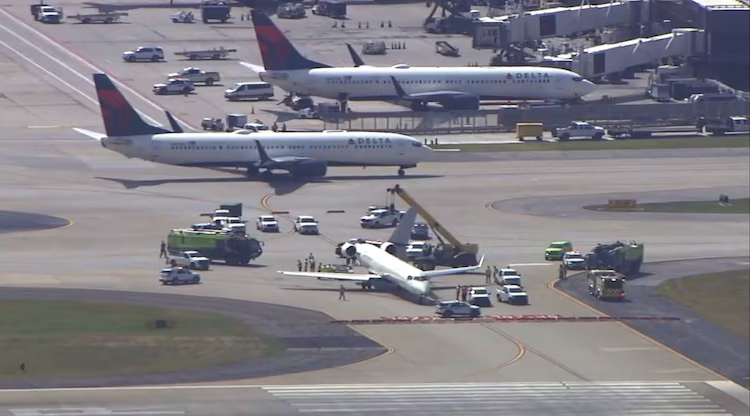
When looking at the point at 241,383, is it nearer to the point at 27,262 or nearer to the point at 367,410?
the point at 367,410

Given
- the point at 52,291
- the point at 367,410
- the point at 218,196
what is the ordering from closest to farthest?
the point at 367,410, the point at 52,291, the point at 218,196

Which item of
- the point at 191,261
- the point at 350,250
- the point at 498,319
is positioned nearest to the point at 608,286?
the point at 498,319

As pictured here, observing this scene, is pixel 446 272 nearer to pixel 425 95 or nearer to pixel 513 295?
pixel 513 295

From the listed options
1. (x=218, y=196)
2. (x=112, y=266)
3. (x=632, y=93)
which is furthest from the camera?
(x=632, y=93)

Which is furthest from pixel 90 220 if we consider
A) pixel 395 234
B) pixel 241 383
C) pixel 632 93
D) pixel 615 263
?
pixel 632 93

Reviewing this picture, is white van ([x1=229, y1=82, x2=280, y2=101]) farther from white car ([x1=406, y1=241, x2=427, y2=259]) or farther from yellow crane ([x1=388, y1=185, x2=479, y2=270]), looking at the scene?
white car ([x1=406, y1=241, x2=427, y2=259])

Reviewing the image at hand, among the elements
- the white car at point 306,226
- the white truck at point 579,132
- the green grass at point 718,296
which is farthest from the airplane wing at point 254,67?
the green grass at point 718,296
